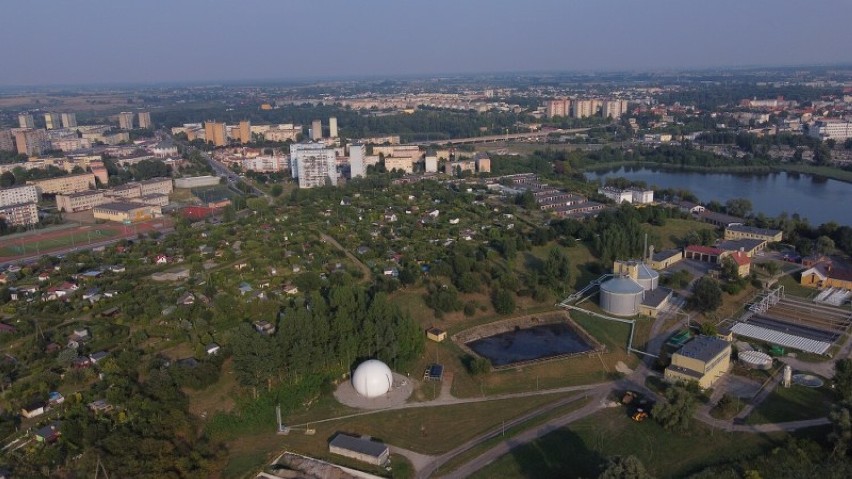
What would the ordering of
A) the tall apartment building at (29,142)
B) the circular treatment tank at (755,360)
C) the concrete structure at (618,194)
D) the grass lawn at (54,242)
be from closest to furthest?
the circular treatment tank at (755,360) < the grass lawn at (54,242) < the concrete structure at (618,194) < the tall apartment building at (29,142)

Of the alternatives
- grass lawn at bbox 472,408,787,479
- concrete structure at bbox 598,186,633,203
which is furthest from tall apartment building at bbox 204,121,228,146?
grass lawn at bbox 472,408,787,479

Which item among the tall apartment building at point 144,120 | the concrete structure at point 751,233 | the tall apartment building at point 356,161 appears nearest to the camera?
the concrete structure at point 751,233

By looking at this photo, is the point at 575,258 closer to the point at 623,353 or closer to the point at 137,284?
the point at 623,353

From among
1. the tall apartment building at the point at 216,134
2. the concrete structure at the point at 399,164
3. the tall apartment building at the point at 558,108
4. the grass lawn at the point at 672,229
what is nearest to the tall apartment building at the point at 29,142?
the tall apartment building at the point at 216,134

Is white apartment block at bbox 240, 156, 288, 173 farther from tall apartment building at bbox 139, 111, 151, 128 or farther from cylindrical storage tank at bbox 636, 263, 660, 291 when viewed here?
tall apartment building at bbox 139, 111, 151, 128

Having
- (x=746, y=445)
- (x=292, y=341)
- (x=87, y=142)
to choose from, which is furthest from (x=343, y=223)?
(x=87, y=142)

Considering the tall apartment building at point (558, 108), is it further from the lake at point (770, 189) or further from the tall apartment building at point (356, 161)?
the tall apartment building at point (356, 161)

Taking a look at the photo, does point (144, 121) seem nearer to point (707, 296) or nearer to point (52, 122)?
point (52, 122)
